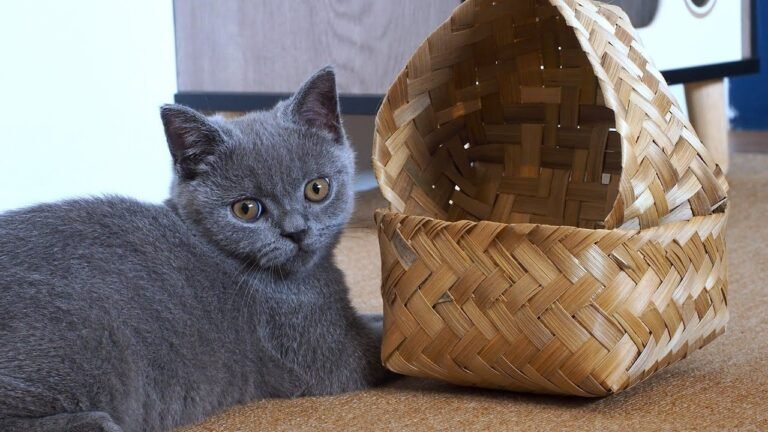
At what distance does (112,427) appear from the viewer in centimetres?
98

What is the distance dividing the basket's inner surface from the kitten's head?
10cm

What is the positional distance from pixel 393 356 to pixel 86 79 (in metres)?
1.36

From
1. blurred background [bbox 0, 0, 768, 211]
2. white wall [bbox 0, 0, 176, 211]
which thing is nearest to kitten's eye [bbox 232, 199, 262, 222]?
blurred background [bbox 0, 0, 768, 211]

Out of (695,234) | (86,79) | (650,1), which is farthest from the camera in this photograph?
(650,1)

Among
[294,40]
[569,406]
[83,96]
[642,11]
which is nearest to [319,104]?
[569,406]

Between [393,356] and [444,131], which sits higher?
[444,131]

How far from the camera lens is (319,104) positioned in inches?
50.2

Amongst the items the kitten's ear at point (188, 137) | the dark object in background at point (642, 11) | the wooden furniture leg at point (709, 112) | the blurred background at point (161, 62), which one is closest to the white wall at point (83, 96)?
the blurred background at point (161, 62)

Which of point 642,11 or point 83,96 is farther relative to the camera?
point 642,11

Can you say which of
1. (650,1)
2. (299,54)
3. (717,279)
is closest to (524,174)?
(717,279)

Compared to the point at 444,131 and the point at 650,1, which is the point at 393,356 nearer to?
the point at 444,131

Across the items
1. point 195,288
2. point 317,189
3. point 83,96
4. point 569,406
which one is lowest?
point 569,406

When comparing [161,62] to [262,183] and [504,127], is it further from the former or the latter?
[262,183]

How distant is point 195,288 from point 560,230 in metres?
0.46
